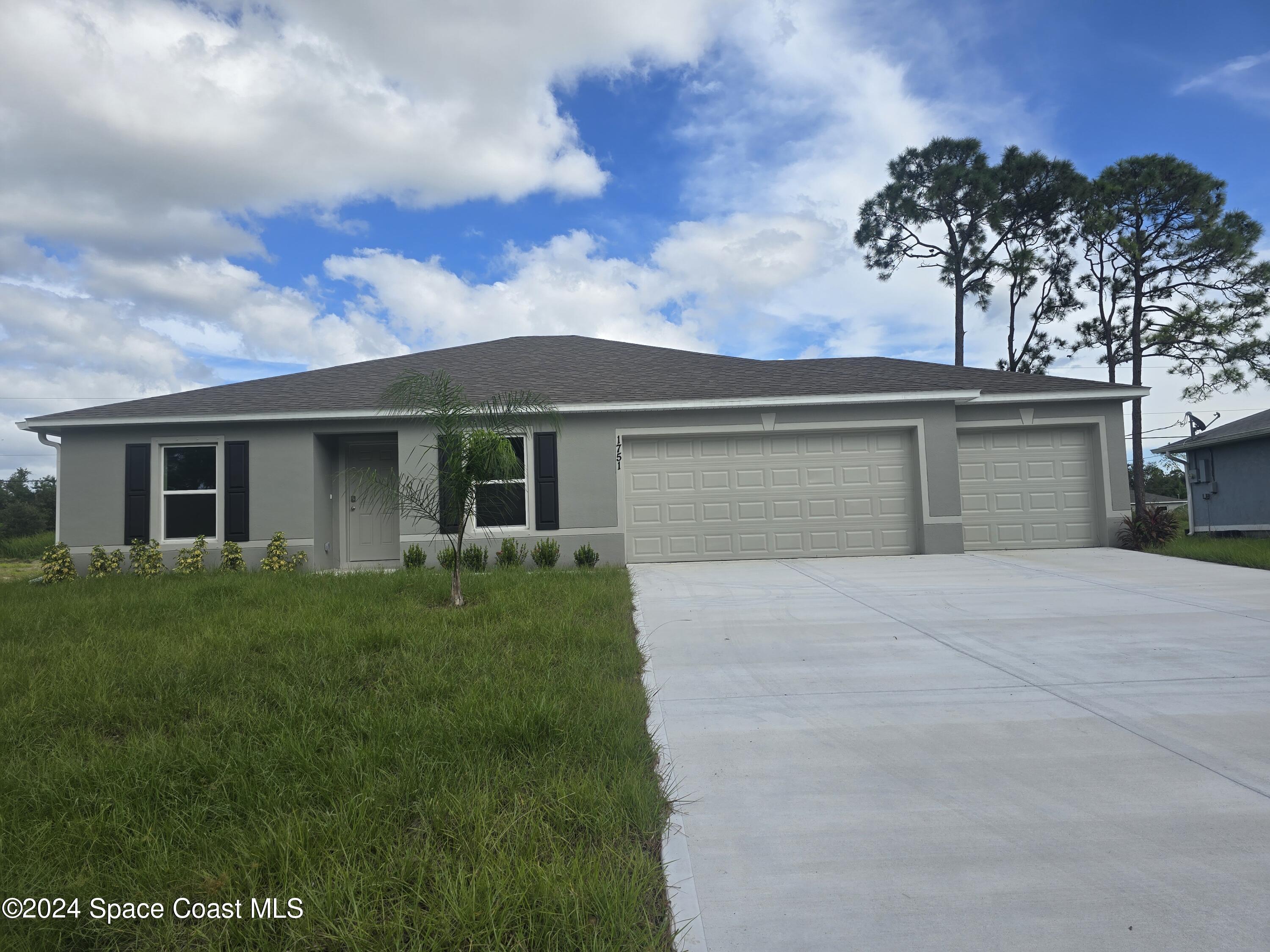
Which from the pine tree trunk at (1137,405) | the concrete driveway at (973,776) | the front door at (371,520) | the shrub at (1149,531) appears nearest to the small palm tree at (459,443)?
the concrete driveway at (973,776)

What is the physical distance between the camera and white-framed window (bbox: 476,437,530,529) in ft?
39.1

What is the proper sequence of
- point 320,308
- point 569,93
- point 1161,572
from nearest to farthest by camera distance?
point 1161,572 < point 569,93 < point 320,308

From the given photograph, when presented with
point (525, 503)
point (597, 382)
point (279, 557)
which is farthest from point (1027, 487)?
point (279, 557)

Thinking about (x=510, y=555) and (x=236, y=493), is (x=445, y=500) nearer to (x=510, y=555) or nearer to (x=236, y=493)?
(x=510, y=555)

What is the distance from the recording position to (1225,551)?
10719 millimetres

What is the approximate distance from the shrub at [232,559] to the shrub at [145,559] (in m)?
0.87

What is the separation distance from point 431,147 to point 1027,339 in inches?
831

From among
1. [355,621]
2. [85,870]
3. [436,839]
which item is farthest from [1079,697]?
[355,621]

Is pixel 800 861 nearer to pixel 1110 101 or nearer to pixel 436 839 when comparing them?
pixel 436 839

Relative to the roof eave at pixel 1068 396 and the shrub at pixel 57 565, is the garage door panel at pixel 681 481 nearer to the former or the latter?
the roof eave at pixel 1068 396

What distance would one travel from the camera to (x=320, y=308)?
829 inches

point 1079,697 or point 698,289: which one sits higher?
point 698,289

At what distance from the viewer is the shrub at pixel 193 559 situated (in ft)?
36.1

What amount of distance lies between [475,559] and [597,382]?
3974 mm
